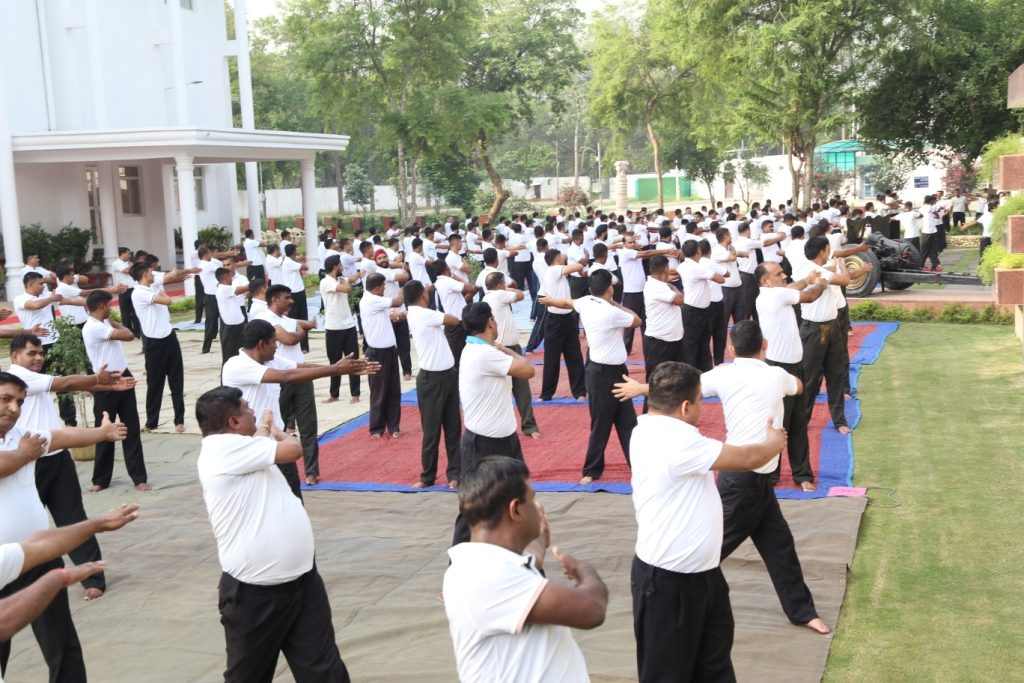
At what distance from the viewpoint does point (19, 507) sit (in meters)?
4.98

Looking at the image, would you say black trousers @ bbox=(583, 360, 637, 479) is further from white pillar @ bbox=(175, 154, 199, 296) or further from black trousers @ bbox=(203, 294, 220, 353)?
white pillar @ bbox=(175, 154, 199, 296)

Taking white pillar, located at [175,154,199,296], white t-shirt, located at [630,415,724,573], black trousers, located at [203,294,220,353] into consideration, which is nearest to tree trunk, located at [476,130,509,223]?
white pillar, located at [175,154,199,296]

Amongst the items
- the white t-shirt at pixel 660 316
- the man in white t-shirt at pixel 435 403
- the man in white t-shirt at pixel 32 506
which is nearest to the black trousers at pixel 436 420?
the man in white t-shirt at pixel 435 403

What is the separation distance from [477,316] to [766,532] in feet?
8.04

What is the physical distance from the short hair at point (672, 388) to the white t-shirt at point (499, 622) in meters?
1.56

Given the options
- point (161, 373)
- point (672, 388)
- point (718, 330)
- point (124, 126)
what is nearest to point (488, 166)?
point (124, 126)

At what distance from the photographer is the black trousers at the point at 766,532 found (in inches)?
225

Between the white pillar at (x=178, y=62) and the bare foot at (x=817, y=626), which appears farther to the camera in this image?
the white pillar at (x=178, y=62)

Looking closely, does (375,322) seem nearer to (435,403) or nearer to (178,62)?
(435,403)

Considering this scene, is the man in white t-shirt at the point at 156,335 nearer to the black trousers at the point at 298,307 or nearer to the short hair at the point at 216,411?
the black trousers at the point at 298,307

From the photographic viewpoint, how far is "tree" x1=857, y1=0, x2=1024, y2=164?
2669cm

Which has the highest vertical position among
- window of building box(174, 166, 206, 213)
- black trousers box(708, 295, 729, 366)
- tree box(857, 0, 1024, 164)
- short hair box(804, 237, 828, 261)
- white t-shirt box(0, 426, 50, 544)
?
tree box(857, 0, 1024, 164)

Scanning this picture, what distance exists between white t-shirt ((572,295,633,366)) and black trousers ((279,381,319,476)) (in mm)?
2434

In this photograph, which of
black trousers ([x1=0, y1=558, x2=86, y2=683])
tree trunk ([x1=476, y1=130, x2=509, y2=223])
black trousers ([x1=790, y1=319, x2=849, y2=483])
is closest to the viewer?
black trousers ([x1=0, y1=558, x2=86, y2=683])
